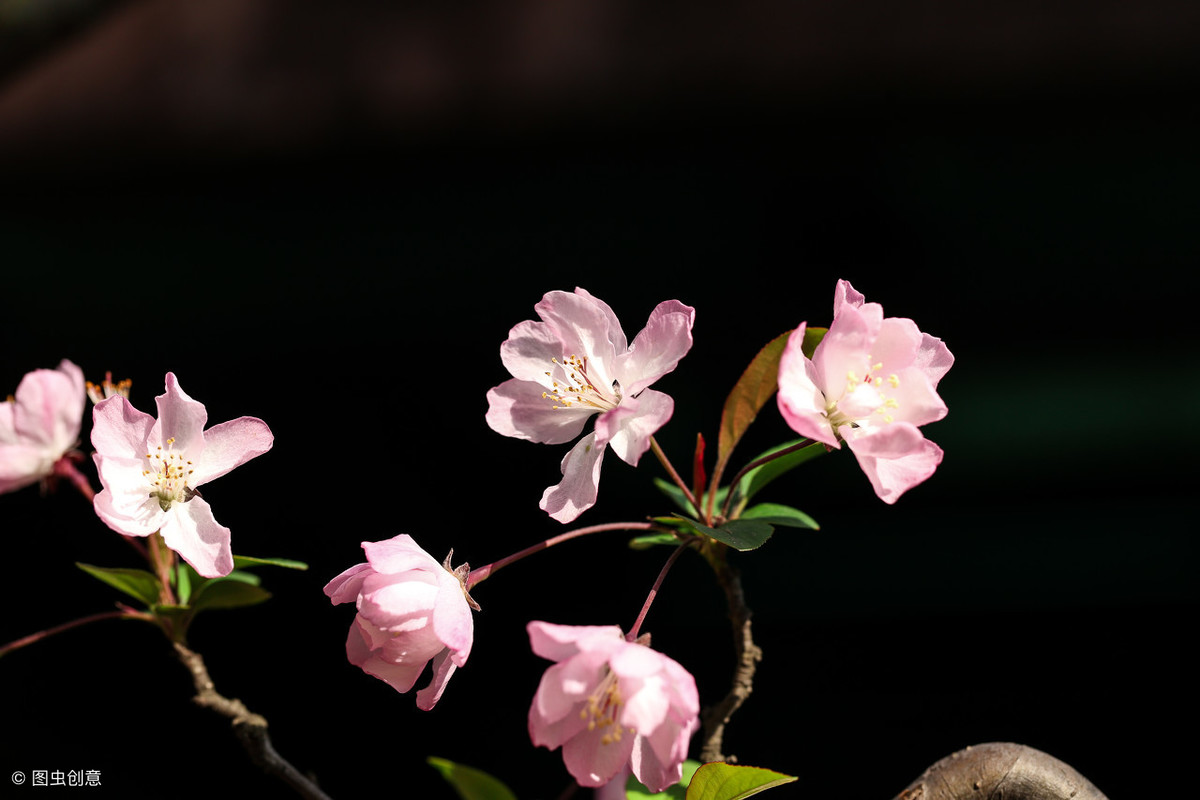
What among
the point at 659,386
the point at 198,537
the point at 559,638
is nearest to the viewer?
the point at 559,638

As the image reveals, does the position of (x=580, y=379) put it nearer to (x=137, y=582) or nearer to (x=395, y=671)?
(x=395, y=671)

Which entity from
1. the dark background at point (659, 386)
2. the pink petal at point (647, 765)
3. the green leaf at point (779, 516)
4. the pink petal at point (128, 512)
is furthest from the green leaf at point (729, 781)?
the dark background at point (659, 386)

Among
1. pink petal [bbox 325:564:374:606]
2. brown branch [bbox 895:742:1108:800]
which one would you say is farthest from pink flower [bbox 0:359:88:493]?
brown branch [bbox 895:742:1108:800]

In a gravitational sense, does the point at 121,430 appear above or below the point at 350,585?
above

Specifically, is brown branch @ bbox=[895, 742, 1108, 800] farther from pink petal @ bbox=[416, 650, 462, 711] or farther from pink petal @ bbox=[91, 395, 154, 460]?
pink petal @ bbox=[91, 395, 154, 460]

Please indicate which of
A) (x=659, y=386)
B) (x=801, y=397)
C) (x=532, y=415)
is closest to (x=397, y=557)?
(x=532, y=415)

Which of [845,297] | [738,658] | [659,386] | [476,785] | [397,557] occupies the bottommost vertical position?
[476,785]
